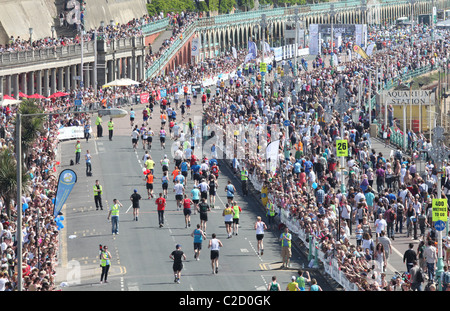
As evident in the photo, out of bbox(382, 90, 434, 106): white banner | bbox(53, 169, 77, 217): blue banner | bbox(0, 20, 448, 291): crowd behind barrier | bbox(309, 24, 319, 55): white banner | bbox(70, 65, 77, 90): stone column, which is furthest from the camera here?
bbox(309, 24, 319, 55): white banner

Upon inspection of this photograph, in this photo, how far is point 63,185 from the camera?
27250 mm

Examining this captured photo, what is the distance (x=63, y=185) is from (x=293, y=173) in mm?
11480

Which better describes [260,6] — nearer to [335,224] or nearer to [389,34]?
[389,34]

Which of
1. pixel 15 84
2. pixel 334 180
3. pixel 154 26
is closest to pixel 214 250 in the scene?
pixel 334 180

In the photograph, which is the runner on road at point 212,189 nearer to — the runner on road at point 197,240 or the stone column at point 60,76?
the runner on road at point 197,240

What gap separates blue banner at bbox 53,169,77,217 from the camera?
27125 mm

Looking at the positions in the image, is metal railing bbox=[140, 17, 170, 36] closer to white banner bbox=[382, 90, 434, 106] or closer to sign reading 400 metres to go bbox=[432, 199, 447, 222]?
white banner bbox=[382, 90, 434, 106]

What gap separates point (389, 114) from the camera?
55.3m

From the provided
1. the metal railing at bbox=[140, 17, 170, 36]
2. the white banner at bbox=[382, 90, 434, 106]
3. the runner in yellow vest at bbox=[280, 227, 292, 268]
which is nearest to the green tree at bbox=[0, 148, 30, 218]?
the runner in yellow vest at bbox=[280, 227, 292, 268]

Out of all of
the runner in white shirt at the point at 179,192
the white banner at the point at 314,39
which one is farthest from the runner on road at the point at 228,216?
the white banner at the point at 314,39

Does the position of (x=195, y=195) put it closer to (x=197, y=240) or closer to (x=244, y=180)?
(x=244, y=180)

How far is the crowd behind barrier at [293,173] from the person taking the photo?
78.5 ft

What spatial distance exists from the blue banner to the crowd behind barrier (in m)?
0.66

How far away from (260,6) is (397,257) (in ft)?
441
